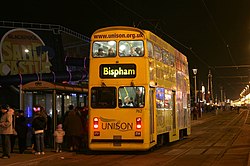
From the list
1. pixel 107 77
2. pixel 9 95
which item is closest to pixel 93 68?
pixel 107 77

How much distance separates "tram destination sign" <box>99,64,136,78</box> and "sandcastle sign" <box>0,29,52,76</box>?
29688 mm

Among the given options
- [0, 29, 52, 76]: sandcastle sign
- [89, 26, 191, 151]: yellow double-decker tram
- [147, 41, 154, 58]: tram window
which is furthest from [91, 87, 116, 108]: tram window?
[0, 29, 52, 76]: sandcastle sign

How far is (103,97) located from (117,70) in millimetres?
1196

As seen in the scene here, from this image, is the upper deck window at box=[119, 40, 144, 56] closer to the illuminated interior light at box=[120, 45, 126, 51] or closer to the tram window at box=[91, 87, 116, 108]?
the illuminated interior light at box=[120, 45, 126, 51]

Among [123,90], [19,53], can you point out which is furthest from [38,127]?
[19,53]

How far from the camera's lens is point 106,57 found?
19.1 m

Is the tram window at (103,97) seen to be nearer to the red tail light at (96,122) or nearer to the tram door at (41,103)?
the red tail light at (96,122)

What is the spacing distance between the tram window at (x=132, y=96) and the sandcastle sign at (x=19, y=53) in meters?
30.1

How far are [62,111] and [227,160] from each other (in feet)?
33.4

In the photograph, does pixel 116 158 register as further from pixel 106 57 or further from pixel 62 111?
pixel 62 111

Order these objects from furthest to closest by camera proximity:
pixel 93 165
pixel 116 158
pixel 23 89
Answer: pixel 23 89, pixel 116 158, pixel 93 165

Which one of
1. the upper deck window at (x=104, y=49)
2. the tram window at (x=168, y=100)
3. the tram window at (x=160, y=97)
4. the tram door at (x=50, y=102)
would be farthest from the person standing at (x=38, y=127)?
the tram window at (x=168, y=100)

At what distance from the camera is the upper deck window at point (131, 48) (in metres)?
19.0

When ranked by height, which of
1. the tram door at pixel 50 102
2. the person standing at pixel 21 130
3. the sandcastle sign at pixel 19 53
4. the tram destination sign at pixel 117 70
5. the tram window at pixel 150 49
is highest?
the sandcastle sign at pixel 19 53
